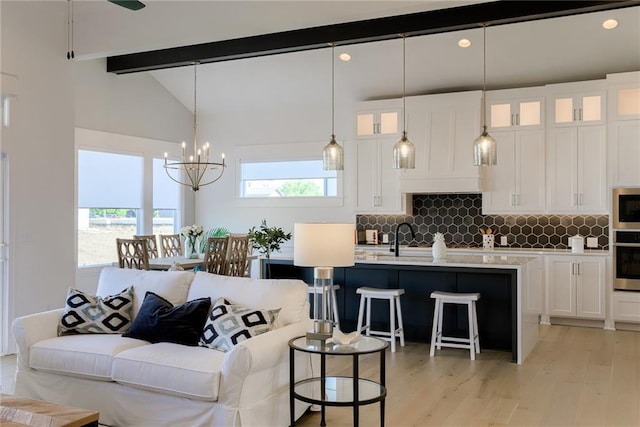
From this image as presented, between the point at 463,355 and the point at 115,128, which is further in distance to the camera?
the point at 115,128

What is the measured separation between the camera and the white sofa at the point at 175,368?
3.21 metres

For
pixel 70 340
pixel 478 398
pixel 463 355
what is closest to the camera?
pixel 70 340

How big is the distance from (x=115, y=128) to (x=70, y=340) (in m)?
4.71

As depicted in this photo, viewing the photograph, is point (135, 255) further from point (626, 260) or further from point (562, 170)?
point (626, 260)

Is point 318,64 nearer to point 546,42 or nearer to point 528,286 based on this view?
point 546,42

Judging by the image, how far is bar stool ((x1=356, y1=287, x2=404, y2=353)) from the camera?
18.2 ft

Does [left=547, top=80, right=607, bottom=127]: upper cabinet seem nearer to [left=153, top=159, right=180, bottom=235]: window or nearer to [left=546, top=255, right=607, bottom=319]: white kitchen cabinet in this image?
[left=546, top=255, right=607, bottom=319]: white kitchen cabinet

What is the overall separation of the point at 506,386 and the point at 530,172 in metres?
3.61

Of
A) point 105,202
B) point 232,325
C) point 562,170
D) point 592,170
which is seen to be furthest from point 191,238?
point 592,170

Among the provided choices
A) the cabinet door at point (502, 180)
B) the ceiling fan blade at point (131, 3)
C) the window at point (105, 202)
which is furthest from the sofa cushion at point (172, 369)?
the cabinet door at point (502, 180)

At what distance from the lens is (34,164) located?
5.91 m

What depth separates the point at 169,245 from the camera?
7.91 meters

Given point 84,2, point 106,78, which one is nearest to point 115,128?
point 106,78

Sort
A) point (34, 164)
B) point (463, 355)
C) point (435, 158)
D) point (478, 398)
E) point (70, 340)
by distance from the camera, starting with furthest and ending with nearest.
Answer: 1. point (435, 158)
2. point (34, 164)
3. point (463, 355)
4. point (478, 398)
5. point (70, 340)
